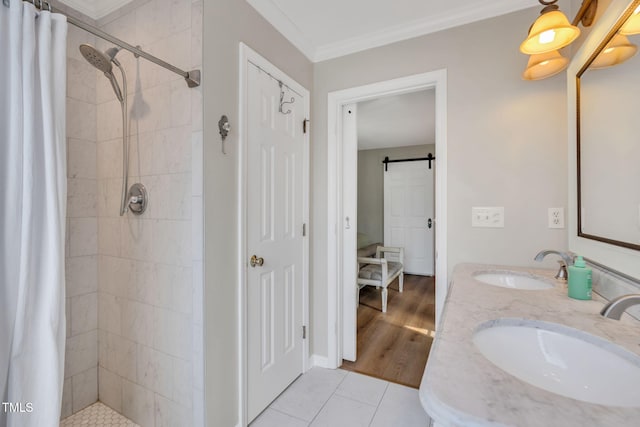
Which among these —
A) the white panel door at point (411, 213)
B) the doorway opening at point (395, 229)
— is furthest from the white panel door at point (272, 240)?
the white panel door at point (411, 213)

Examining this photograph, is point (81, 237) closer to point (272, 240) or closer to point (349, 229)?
point (272, 240)

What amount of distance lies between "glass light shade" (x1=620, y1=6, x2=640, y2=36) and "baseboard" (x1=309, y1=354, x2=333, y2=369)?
226cm

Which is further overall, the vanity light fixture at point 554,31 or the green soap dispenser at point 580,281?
the vanity light fixture at point 554,31

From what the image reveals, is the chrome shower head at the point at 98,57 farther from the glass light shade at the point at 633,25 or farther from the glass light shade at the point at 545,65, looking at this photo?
the glass light shade at the point at 545,65

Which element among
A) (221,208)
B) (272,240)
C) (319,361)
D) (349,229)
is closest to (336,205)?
(349,229)

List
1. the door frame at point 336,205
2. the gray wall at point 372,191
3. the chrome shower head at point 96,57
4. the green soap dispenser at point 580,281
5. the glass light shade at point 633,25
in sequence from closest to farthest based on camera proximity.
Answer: the glass light shade at point 633,25, the green soap dispenser at point 580,281, the chrome shower head at point 96,57, the door frame at point 336,205, the gray wall at point 372,191

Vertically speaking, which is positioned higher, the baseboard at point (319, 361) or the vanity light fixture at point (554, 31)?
the vanity light fixture at point (554, 31)

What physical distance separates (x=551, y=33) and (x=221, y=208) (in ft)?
5.43

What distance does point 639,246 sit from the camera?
80 cm

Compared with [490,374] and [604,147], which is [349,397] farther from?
[604,147]

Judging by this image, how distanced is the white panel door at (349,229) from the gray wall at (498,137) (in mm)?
519

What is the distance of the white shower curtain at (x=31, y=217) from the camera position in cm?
85

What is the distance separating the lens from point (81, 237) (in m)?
1.66

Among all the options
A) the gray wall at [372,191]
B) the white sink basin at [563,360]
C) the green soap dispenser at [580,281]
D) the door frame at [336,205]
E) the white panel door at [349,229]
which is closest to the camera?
the white sink basin at [563,360]
